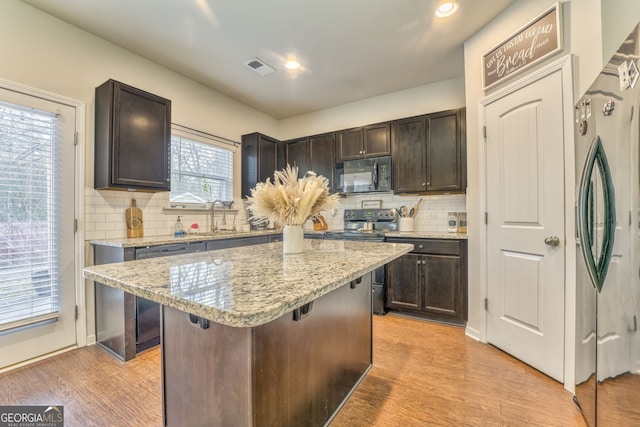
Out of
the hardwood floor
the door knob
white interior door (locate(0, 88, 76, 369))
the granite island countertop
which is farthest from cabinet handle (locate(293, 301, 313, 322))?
white interior door (locate(0, 88, 76, 369))

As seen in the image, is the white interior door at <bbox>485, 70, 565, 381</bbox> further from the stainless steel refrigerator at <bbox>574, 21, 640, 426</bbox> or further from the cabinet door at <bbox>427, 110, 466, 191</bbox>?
the cabinet door at <bbox>427, 110, 466, 191</bbox>

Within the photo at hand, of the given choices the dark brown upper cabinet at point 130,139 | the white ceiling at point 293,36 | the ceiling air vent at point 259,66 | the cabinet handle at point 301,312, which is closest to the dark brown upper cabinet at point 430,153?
the white ceiling at point 293,36

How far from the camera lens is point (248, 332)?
0.92 meters

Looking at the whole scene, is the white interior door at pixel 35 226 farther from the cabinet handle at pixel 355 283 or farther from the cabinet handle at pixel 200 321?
the cabinet handle at pixel 355 283

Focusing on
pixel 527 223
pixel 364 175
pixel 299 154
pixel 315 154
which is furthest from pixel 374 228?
pixel 527 223

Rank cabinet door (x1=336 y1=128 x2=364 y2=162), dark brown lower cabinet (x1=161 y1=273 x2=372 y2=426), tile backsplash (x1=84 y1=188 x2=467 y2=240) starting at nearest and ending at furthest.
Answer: dark brown lower cabinet (x1=161 y1=273 x2=372 y2=426) → tile backsplash (x1=84 y1=188 x2=467 y2=240) → cabinet door (x1=336 y1=128 x2=364 y2=162)

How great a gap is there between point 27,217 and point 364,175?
3.37 meters

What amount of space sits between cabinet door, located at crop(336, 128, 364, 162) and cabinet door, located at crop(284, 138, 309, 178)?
21.7 inches

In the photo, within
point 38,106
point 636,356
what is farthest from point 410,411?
point 38,106

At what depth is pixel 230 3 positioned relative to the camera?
2.18 m

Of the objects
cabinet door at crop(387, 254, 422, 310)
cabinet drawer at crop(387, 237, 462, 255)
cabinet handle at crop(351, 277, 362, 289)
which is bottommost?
cabinet door at crop(387, 254, 422, 310)

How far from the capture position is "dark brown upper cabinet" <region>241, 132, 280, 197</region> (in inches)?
154

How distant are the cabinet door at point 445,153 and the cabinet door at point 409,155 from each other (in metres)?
0.08

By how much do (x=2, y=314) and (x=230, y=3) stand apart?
9.62 feet
